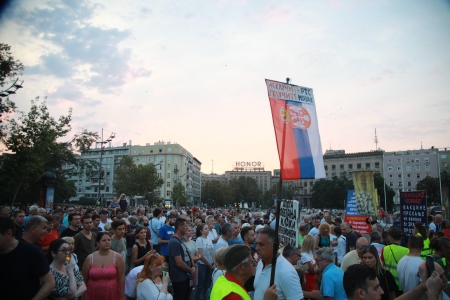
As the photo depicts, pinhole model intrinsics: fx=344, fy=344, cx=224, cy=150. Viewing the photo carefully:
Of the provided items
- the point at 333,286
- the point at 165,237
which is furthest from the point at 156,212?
the point at 333,286

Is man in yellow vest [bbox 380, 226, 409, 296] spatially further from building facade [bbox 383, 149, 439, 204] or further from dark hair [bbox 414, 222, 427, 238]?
building facade [bbox 383, 149, 439, 204]

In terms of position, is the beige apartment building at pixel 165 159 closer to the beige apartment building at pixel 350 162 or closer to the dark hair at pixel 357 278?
the beige apartment building at pixel 350 162

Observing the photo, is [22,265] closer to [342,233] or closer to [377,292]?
[377,292]

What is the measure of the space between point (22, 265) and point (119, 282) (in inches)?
68.9

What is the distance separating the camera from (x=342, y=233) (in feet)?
33.6

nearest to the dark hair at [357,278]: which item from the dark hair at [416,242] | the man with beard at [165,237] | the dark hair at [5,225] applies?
the dark hair at [416,242]

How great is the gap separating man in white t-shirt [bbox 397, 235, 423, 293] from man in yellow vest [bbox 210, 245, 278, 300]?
→ 2.98 meters

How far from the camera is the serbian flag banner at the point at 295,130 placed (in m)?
4.12

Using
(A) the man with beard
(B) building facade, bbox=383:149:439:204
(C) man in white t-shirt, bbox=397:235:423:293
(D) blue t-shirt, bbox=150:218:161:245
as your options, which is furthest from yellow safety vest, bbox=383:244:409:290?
(B) building facade, bbox=383:149:439:204

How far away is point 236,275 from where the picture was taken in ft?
10.6

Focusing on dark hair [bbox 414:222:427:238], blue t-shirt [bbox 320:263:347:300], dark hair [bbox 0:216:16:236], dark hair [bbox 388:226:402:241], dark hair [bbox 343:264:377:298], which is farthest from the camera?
dark hair [bbox 414:222:427:238]

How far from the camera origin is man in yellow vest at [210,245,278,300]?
2.95 metres

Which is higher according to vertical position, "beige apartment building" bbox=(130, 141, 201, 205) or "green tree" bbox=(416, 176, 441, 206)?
"beige apartment building" bbox=(130, 141, 201, 205)

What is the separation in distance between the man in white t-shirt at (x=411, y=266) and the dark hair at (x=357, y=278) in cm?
231
